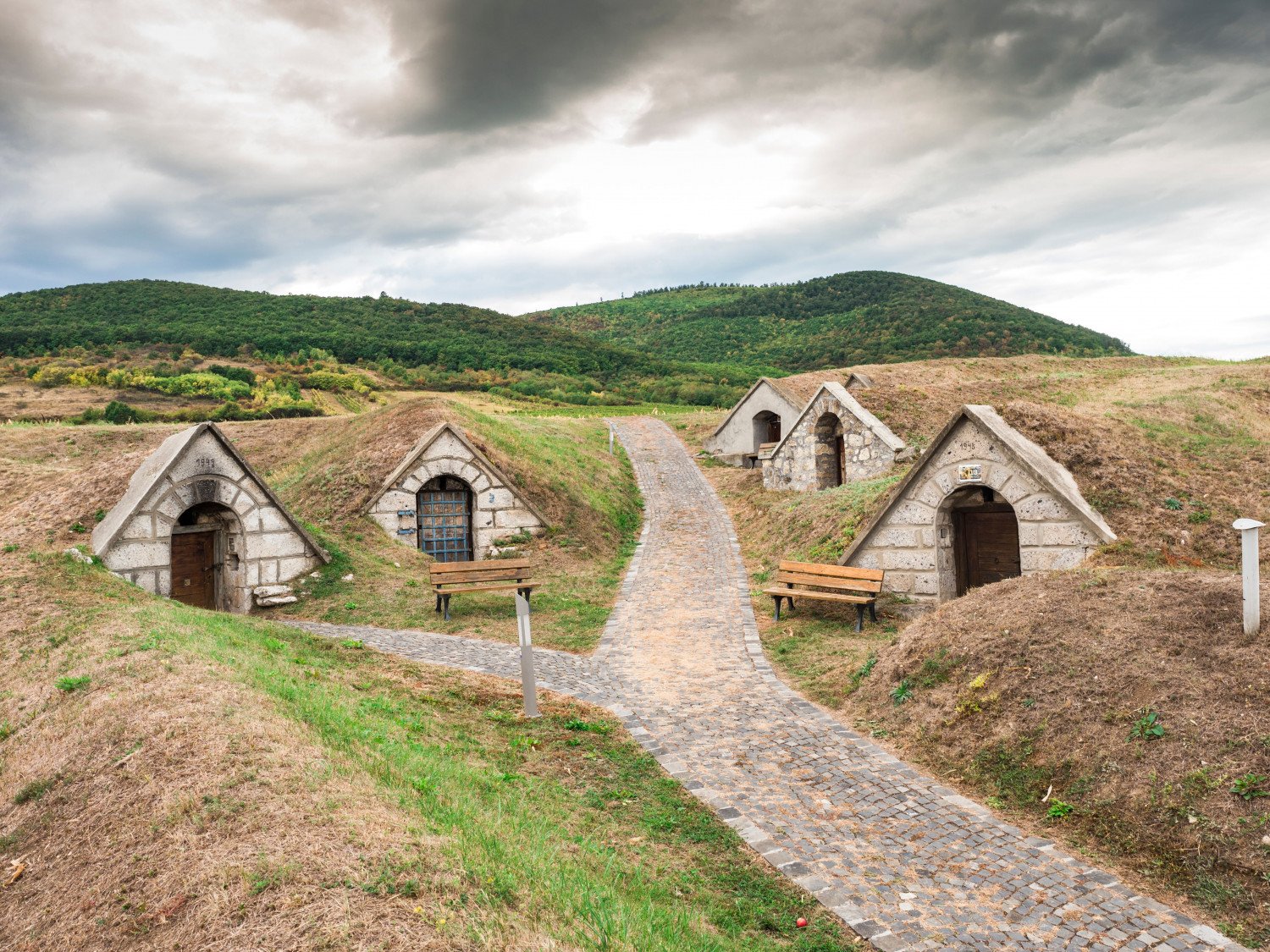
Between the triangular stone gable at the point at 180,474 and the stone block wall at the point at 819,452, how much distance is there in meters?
15.0

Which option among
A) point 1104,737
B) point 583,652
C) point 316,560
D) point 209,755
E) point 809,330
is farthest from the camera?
point 809,330

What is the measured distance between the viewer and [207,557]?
53.1ft

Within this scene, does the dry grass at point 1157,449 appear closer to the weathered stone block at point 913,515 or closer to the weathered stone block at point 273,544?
the weathered stone block at point 913,515

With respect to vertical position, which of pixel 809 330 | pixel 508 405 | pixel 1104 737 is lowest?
pixel 1104 737

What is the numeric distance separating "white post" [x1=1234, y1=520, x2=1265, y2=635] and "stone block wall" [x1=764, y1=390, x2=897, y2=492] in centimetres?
1420

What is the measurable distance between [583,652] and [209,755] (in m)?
7.60

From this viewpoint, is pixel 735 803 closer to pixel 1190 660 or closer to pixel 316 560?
pixel 1190 660

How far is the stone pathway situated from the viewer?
18.0 feet

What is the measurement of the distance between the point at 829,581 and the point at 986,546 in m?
2.75

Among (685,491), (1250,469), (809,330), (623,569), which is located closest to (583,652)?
(623,569)

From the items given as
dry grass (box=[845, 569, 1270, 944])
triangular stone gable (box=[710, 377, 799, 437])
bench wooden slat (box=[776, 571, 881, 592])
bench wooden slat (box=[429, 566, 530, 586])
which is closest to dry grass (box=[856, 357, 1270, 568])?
dry grass (box=[845, 569, 1270, 944])

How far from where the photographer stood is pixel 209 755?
5.87 meters

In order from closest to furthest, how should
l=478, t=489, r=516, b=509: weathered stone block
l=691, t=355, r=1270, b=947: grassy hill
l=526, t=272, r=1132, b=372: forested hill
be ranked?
l=691, t=355, r=1270, b=947: grassy hill → l=478, t=489, r=516, b=509: weathered stone block → l=526, t=272, r=1132, b=372: forested hill

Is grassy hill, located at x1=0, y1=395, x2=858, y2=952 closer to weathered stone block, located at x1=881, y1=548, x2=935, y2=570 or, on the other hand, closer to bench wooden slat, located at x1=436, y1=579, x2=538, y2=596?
bench wooden slat, located at x1=436, y1=579, x2=538, y2=596
